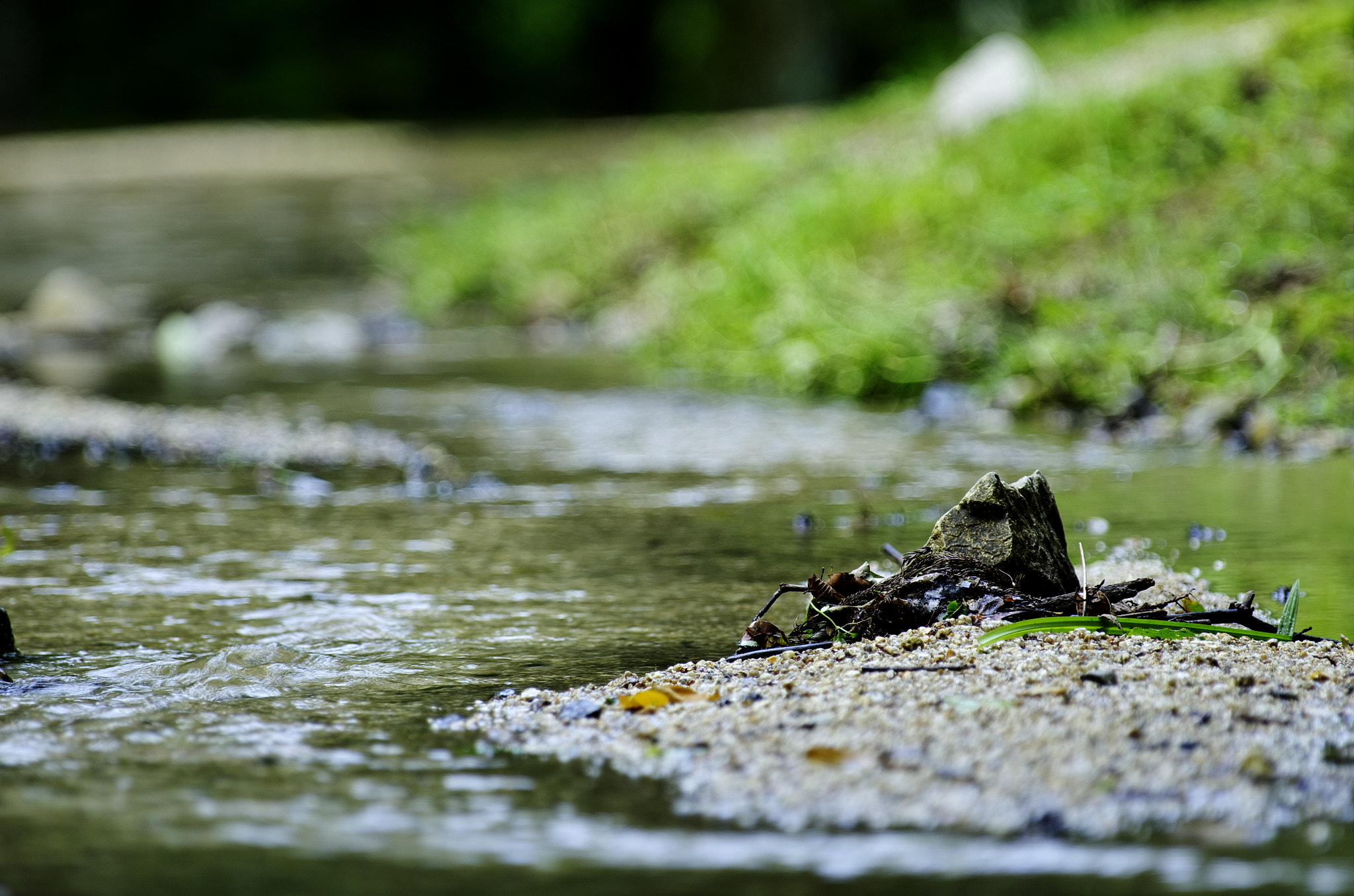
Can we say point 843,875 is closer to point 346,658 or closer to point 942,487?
point 346,658

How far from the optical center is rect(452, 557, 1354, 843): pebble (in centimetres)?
185

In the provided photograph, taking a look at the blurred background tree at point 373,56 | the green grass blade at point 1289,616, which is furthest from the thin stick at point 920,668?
the blurred background tree at point 373,56

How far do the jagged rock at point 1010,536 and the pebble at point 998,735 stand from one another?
0.23m

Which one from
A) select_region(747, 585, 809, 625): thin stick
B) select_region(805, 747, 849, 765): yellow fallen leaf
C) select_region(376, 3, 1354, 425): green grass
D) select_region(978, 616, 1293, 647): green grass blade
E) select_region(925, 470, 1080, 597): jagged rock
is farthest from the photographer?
select_region(376, 3, 1354, 425): green grass

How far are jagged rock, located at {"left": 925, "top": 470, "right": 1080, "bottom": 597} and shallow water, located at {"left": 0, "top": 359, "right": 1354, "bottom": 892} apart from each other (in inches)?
15.8

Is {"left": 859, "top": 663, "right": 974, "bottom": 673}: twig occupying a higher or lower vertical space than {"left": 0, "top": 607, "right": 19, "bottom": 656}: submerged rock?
lower

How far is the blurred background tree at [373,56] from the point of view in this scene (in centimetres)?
2805

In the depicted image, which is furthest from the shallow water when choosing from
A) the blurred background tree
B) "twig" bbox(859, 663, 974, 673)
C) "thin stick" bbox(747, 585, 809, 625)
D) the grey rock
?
the blurred background tree

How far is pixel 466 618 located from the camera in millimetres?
2920

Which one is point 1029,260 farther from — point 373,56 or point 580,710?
point 373,56

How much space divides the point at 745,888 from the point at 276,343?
22.4ft

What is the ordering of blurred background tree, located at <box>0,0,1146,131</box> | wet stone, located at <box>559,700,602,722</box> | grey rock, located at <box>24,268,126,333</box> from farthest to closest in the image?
blurred background tree, located at <box>0,0,1146,131</box> < grey rock, located at <box>24,268,126,333</box> < wet stone, located at <box>559,700,602,722</box>

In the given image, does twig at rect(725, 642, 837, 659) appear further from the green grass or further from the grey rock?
the grey rock

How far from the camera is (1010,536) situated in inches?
105
